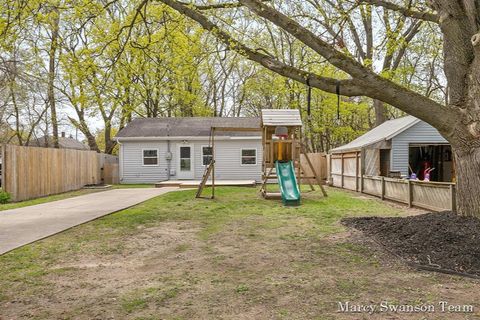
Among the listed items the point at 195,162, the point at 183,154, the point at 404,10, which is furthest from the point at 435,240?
the point at 183,154

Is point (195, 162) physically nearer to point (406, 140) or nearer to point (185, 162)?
point (185, 162)

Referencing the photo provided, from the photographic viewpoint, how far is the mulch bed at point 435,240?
4.66m

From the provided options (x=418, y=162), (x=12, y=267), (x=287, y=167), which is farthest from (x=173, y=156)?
(x=12, y=267)

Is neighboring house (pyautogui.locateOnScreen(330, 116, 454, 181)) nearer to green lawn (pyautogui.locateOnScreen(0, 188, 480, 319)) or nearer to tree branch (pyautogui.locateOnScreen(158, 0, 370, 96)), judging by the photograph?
green lawn (pyautogui.locateOnScreen(0, 188, 480, 319))

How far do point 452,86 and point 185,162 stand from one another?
55.5 feet

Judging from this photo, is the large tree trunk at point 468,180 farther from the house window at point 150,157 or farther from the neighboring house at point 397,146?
the house window at point 150,157

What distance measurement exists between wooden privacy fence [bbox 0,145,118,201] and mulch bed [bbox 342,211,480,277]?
37.0 feet

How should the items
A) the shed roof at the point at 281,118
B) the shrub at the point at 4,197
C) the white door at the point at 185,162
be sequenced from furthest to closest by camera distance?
the white door at the point at 185,162, the shed roof at the point at 281,118, the shrub at the point at 4,197

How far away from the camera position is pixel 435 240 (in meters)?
5.39

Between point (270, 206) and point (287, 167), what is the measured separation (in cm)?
294

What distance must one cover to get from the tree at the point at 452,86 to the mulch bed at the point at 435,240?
571 millimetres

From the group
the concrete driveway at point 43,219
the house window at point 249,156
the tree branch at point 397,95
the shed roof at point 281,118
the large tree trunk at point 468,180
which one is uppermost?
the shed roof at point 281,118

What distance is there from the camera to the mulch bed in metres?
4.66

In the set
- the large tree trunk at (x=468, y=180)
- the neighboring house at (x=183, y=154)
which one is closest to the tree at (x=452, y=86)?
the large tree trunk at (x=468, y=180)
